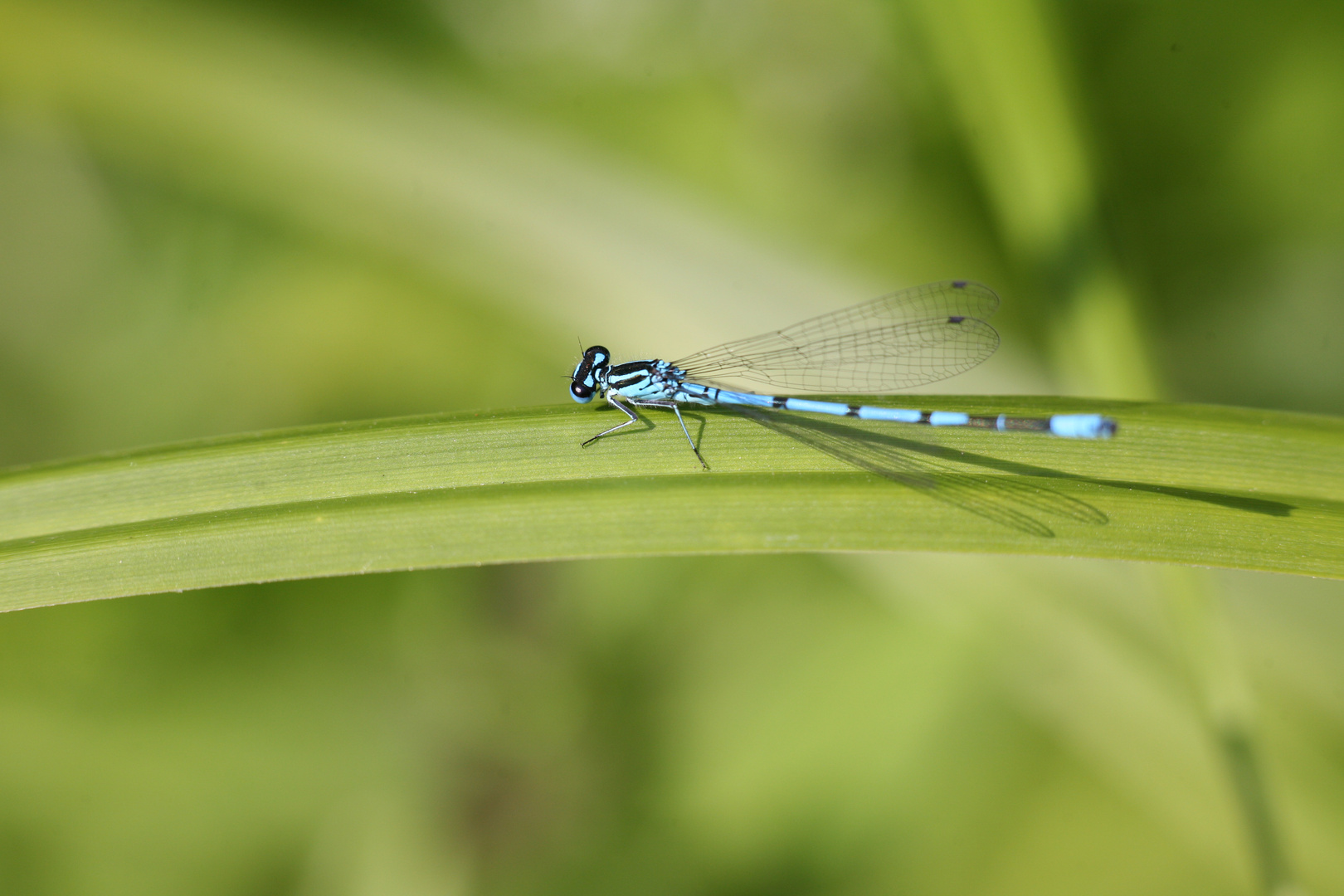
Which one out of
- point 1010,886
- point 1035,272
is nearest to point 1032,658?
point 1010,886

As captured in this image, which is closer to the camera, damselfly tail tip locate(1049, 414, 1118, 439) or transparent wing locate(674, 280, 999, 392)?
damselfly tail tip locate(1049, 414, 1118, 439)

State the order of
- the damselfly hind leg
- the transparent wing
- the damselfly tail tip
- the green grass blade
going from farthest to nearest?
the transparent wing → the damselfly hind leg → the damselfly tail tip → the green grass blade

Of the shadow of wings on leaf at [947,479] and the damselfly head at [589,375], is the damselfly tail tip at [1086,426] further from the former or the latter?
the damselfly head at [589,375]

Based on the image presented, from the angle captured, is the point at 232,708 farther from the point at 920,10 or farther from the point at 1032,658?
the point at 920,10

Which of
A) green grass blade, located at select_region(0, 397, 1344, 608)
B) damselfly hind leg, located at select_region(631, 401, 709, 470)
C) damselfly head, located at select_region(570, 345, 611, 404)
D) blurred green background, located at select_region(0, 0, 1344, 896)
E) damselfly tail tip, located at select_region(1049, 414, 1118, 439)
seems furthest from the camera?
damselfly head, located at select_region(570, 345, 611, 404)

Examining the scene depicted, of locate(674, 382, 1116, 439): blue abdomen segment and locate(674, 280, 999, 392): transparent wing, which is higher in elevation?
locate(674, 280, 999, 392): transparent wing

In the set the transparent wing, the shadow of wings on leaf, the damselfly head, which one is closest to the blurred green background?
the transparent wing

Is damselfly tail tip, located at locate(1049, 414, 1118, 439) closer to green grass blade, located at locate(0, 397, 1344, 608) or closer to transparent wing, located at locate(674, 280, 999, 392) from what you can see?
green grass blade, located at locate(0, 397, 1344, 608)

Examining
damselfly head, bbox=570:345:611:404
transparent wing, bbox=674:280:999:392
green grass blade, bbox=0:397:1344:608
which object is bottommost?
green grass blade, bbox=0:397:1344:608
